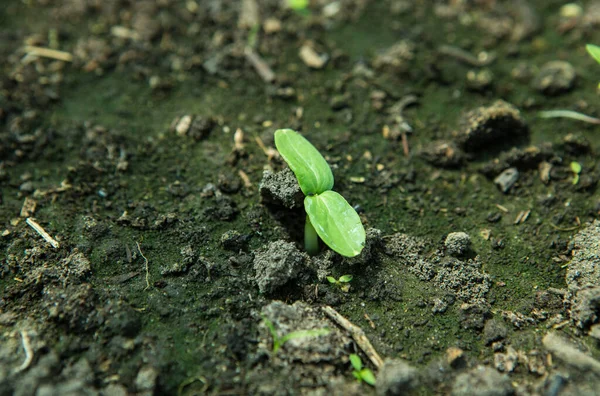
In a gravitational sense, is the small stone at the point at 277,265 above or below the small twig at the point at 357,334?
above

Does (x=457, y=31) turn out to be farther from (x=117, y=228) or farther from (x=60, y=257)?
(x=60, y=257)

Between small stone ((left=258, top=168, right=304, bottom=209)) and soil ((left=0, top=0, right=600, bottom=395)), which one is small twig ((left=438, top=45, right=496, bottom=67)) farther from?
small stone ((left=258, top=168, right=304, bottom=209))

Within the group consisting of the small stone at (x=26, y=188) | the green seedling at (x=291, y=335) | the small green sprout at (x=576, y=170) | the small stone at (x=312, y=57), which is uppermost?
the small stone at (x=312, y=57)

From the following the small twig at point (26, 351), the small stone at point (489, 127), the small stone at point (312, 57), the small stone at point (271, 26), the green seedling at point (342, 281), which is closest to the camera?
the small twig at point (26, 351)

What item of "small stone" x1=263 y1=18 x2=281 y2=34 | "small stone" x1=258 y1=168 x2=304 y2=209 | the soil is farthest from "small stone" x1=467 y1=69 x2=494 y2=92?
"small stone" x1=258 y1=168 x2=304 y2=209

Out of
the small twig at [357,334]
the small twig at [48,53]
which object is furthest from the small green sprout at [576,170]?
the small twig at [48,53]

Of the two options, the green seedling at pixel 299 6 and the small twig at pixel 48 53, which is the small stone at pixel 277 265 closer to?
the green seedling at pixel 299 6

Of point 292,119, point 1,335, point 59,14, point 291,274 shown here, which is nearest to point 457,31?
point 292,119

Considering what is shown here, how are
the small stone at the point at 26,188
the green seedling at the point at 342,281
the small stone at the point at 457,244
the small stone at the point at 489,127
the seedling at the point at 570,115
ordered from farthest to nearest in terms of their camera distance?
1. the seedling at the point at 570,115
2. the small stone at the point at 489,127
3. the small stone at the point at 26,188
4. the small stone at the point at 457,244
5. the green seedling at the point at 342,281
